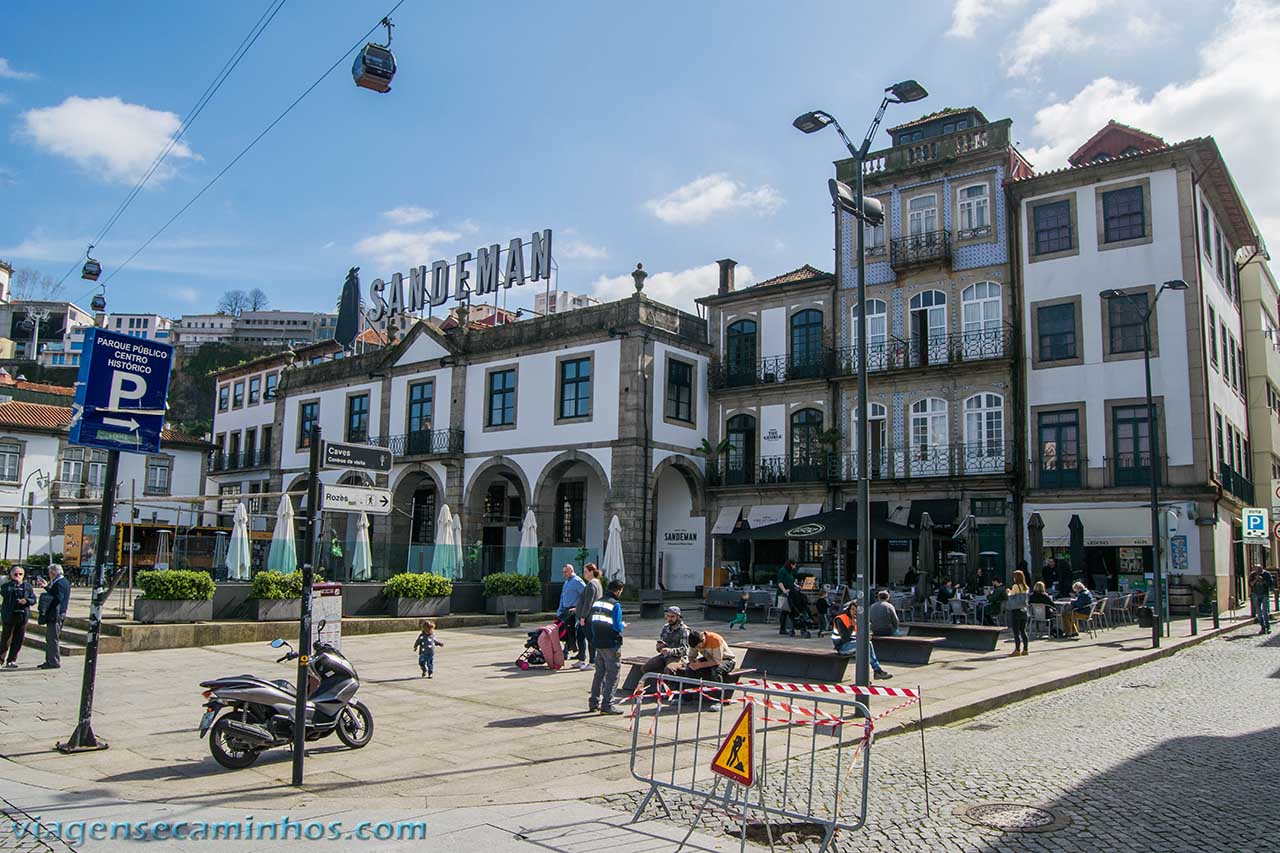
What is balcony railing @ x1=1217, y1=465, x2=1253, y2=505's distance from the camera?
27.8m

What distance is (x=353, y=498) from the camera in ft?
30.4

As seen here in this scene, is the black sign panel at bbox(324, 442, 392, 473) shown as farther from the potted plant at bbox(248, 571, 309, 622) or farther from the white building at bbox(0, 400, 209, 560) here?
the white building at bbox(0, 400, 209, 560)

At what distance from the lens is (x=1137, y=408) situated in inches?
1057

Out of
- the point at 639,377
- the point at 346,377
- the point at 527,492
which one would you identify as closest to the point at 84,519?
the point at 346,377

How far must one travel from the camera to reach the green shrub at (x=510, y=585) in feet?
80.3

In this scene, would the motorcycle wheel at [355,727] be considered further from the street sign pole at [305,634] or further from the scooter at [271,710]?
the street sign pole at [305,634]

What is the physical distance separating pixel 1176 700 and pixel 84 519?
46.6 metres

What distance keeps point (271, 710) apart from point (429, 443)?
94.3ft

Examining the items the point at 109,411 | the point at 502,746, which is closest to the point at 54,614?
the point at 109,411

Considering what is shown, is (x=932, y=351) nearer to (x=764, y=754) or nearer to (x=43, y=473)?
(x=764, y=754)

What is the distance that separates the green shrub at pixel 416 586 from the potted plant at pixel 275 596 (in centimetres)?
248

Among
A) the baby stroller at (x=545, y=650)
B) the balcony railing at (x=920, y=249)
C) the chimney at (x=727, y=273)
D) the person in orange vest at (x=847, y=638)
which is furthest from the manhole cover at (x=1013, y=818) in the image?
the chimney at (x=727, y=273)

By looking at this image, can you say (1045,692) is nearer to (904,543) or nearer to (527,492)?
(904,543)

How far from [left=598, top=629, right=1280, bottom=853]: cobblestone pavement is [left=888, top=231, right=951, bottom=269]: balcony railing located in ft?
59.7
